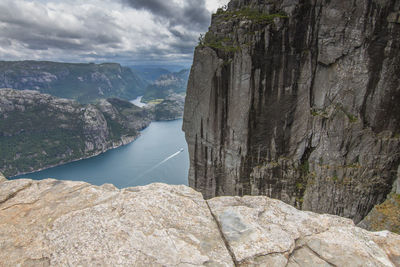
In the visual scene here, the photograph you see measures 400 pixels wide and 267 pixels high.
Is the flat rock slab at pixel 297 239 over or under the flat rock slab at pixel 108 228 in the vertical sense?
under

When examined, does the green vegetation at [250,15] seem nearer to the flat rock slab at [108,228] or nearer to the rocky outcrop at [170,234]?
the rocky outcrop at [170,234]

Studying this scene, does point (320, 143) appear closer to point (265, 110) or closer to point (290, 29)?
point (265, 110)

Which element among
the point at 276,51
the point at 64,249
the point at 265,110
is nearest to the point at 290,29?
the point at 276,51

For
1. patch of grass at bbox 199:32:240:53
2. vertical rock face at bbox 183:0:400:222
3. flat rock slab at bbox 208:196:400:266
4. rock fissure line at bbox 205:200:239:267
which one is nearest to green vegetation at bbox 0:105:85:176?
patch of grass at bbox 199:32:240:53

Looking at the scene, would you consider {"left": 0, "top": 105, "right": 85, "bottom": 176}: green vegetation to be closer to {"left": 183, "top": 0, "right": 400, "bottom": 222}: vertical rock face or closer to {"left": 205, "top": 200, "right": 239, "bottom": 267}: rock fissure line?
{"left": 183, "top": 0, "right": 400, "bottom": 222}: vertical rock face

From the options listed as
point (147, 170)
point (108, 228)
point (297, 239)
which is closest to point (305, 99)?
point (297, 239)

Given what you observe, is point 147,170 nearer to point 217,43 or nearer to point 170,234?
point 217,43

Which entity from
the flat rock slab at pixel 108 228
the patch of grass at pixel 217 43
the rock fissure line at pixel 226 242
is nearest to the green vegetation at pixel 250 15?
the patch of grass at pixel 217 43
